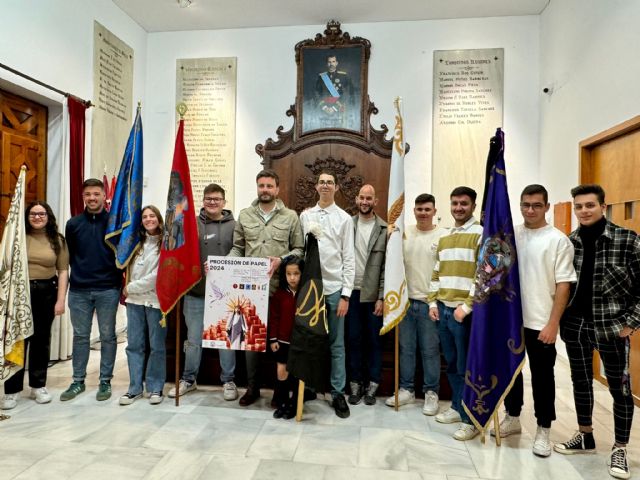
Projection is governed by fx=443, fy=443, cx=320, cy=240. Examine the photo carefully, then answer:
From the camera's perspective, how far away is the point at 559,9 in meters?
4.72

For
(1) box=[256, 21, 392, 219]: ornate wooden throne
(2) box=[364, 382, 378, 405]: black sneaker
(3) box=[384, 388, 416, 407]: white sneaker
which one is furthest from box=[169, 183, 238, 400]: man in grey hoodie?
(1) box=[256, 21, 392, 219]: ornate wooden throne

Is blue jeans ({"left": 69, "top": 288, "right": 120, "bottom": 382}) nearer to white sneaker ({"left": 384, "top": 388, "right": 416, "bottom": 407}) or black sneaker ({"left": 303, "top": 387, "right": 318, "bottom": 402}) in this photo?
black sneaker ({"left": 303, "top": 387, "right": 318, "bottom": 402})

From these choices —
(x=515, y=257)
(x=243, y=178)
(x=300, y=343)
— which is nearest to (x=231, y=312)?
(x=300, y=343)

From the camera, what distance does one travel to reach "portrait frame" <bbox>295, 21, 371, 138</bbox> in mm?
5570

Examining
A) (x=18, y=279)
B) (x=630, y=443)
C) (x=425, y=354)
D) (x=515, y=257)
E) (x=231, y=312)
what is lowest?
(x=630, y=443)

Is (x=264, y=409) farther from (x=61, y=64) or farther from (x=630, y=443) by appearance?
(x=61, y=64)

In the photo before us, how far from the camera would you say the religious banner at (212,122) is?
19.2 ft

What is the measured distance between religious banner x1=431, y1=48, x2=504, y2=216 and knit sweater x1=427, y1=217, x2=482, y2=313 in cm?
285

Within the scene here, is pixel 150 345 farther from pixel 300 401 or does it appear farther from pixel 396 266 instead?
pixel 396 266

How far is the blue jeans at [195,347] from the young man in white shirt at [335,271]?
798 millimetres

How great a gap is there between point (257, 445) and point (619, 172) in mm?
3413

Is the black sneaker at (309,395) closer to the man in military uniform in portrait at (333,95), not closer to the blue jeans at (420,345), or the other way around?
the blue jeans at (420,345)

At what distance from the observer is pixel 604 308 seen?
227 centimetres

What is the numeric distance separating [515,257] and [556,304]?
12.3 inches
